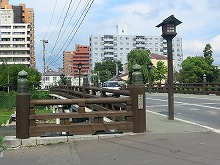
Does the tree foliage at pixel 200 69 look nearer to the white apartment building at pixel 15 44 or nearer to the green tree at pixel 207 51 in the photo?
the green tree at pixel 207 51

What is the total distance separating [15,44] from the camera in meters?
118

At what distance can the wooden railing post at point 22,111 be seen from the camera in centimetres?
838

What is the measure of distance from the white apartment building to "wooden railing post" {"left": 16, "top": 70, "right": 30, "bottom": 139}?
111 meters

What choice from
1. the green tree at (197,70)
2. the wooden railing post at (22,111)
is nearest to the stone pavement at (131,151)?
the wooden railing post at (22,111)

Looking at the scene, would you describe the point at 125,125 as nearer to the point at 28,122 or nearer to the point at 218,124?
the point at 28,122

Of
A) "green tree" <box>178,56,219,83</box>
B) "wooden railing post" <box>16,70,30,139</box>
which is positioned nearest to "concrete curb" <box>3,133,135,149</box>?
"wooden railing post" <box>16,70,30,139</box>

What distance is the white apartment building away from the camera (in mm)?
116500

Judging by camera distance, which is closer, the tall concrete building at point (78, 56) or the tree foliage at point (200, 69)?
the tree foliage at point (200, 69)

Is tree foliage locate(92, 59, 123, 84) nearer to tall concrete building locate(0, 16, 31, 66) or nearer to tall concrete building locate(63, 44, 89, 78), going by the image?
tall concrete building locate(63, 44, 89, 78)

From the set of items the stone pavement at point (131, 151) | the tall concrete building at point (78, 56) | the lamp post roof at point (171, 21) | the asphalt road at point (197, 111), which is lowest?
the stone pavement at point (131, 151)

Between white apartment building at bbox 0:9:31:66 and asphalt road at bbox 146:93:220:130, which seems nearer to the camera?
asphalt road at bbox 146:93:220:130

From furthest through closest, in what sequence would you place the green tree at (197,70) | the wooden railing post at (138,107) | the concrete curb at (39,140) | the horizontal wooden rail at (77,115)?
the green tree at (197,70), the wooden railing post at (138,107), the horizontal wooden rail at (77,115), the concrete curb at (39,140)

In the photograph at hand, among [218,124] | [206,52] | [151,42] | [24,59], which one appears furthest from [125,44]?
[218,124]

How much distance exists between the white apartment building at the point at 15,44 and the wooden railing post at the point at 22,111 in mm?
111301
